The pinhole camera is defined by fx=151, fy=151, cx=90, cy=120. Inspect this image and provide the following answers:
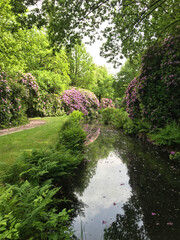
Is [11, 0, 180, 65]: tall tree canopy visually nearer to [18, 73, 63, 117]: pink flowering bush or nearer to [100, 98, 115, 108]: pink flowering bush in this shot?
[18, 73, 63, 117]: pink flowering bush

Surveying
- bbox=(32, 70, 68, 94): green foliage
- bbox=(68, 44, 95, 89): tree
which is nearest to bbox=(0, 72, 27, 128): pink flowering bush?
bbox=(32, 70, 68, 94): green foliage

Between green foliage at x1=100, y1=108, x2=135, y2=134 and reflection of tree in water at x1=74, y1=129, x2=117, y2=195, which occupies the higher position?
green foliage at x1=100, y1=108, x2=135, y2=134

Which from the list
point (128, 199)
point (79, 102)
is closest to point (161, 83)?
point (128, 199)

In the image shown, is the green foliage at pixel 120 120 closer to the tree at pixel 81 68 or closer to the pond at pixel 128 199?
the pond at pixel 128 199

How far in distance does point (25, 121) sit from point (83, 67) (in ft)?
77.6

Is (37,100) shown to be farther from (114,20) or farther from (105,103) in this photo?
(105,103)

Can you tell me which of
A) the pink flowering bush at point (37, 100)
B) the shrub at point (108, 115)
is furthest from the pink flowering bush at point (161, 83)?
the shrub at point (108, 115)

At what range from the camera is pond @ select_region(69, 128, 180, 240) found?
2.56m

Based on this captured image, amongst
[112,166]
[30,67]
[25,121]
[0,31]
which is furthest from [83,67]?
[112,166]

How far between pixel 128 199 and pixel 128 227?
0.82 metres

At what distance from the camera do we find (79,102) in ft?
73.2

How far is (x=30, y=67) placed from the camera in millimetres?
19359

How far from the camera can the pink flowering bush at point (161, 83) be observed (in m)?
6.18

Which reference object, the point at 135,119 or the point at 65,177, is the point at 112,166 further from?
the point at 135,119
